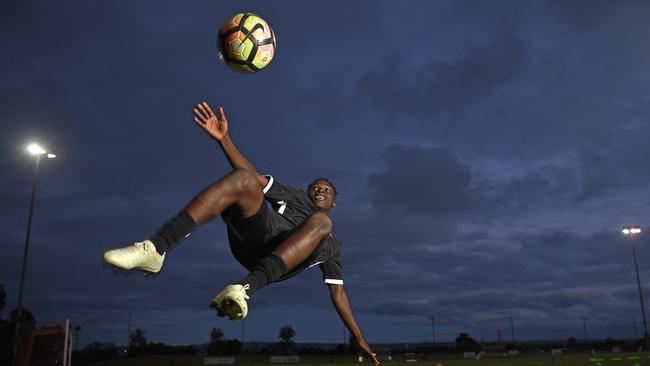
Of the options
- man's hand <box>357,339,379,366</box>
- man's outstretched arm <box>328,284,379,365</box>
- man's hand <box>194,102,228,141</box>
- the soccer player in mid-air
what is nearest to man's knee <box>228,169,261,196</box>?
the soccer player in mid-air

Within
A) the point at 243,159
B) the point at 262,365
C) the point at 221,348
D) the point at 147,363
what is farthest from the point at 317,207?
the point at 221,348

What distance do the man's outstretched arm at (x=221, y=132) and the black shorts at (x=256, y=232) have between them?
360 mm

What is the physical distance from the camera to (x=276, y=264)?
431cm

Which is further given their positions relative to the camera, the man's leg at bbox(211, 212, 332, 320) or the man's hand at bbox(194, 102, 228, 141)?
the man's hand at bbox(194, 102, 228, 141)

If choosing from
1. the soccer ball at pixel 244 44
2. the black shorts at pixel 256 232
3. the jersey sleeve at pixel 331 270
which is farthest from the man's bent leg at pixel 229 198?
the jersey sleeve at pixel 331 270

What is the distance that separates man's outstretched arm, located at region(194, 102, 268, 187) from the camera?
512 centimetres

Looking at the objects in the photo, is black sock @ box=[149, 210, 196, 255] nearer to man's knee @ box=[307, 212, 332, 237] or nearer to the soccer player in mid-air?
the soccer player in mid-air

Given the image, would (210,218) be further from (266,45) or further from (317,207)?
(266,45)

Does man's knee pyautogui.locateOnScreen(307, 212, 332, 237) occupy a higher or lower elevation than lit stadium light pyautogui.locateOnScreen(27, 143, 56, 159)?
lower

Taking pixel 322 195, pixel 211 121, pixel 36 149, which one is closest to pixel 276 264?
pixel 322 195

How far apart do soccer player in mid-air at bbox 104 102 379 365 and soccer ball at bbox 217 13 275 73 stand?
69 cm

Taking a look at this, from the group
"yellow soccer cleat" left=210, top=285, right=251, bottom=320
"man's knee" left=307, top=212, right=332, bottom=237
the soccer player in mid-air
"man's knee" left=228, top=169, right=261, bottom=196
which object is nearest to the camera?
"yellow soccer cleat" left=210, top=285, right=251, bottom=320

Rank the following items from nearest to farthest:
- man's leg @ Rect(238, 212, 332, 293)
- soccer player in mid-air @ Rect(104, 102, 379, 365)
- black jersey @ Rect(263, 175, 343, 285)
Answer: soccer player in mid-air @ Rect(104, 102, 379, 365), man's leg @ Rect(238, 212, 332, 293), black jersey @ Rect(263, 175, 343, 285)

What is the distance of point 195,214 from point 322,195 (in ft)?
5.31
